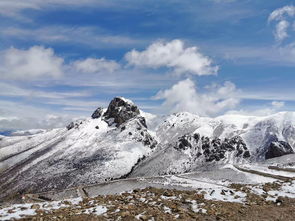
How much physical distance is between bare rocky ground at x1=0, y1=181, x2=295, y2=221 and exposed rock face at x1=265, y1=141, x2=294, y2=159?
16246cm

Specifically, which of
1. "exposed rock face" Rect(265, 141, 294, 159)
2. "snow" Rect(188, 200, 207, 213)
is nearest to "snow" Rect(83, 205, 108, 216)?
"snow" Rect(188, 200, 207, 213)

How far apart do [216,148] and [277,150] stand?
35312 millimetres

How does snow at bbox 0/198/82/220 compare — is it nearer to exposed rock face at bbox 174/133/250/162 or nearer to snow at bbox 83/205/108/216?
snow at bbox 83/205/108/216

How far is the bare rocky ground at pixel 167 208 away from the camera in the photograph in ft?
59.9

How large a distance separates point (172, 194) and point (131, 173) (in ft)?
471

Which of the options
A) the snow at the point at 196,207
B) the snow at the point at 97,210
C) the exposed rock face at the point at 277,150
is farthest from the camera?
the exposed rock face at the point at 277,150

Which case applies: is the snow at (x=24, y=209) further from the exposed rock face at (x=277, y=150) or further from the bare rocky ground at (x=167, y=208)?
the exposed rock face at (x=277, y=150)

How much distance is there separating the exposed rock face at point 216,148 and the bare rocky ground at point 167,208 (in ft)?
530

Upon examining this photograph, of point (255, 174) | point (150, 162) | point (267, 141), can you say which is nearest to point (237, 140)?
point (267, 141)

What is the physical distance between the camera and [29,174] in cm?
16550

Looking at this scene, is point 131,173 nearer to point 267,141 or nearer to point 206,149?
point 206,149

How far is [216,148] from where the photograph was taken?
7436 inches

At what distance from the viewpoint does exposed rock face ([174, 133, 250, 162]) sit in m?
183

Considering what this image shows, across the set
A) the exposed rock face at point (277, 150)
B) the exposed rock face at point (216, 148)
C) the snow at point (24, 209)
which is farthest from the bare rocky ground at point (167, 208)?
the exposed rock face at point (277, 150)
